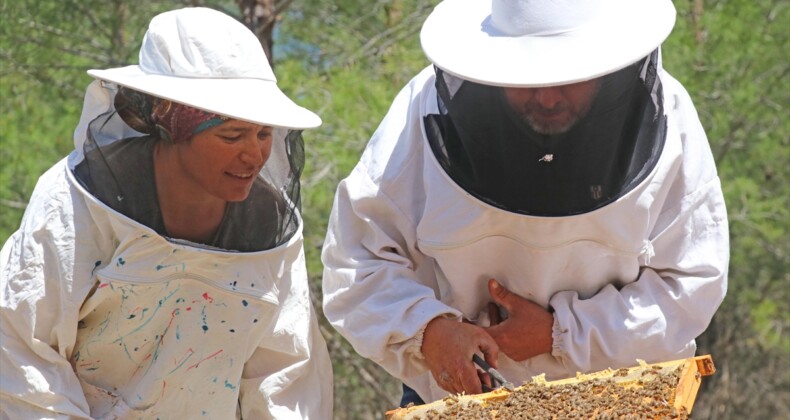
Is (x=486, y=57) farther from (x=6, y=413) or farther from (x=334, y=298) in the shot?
(x=6, y=413)

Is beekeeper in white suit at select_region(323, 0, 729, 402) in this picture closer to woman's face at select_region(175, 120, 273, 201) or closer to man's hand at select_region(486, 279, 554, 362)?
man's hand at select_region(486, 279, 554, 362)

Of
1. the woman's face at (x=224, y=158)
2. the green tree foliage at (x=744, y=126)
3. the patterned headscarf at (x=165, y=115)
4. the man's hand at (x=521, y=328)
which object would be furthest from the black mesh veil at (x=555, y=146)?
the green tree foliage at (x=744, y=126)

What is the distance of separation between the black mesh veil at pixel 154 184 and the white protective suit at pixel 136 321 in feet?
0.10

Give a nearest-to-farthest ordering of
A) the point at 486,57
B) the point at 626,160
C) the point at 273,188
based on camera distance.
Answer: the point at 486,57 → the point at 626,160 → the point at 273,188

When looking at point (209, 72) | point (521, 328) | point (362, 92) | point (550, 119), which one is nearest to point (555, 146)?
point (550, 119)

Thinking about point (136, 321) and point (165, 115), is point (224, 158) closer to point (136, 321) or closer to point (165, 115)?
point (165, 115)

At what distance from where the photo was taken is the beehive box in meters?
2.70

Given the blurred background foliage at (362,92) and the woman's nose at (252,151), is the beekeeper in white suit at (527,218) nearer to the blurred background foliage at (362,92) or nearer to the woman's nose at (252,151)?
the woman's nose at (252,151)

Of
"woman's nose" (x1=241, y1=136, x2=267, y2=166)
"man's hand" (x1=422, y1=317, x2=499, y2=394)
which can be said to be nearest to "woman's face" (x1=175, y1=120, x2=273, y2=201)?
"woman's nose" (x1=241, y1=136, x2=267, y2=166)

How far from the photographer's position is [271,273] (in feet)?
10.9

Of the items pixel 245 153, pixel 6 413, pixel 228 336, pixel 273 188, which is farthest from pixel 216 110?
pixel 6 413

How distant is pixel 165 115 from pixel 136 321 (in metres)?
0.55

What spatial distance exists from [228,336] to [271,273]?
21 centimetres

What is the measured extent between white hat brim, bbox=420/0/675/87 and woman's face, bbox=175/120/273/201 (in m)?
0.53
